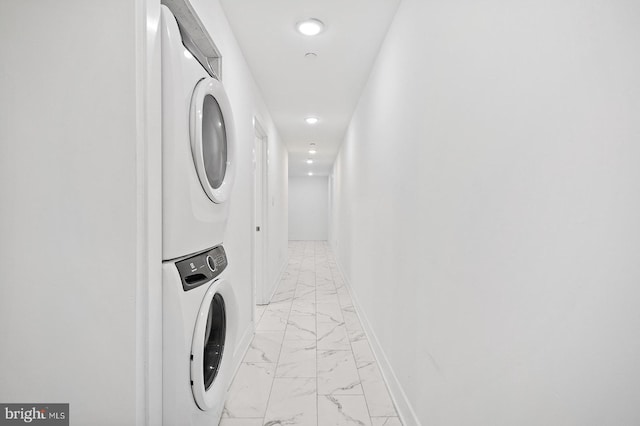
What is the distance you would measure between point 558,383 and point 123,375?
3.99 ft

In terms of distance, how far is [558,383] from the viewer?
708 millimetres

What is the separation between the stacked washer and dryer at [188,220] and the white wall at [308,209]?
9775 mm

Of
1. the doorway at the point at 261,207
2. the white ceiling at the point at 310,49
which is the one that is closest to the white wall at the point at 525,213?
the white ceiling at the point at 310,49

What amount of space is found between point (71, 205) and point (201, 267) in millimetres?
527

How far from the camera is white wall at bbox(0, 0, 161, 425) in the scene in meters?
1.02

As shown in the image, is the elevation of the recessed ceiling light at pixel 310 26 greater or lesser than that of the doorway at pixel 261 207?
greater

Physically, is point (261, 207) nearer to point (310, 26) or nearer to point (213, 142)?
point (310, 26)

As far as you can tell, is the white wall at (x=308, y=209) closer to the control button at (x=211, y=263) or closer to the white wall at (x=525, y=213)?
the white wall at (x=525, y=213)

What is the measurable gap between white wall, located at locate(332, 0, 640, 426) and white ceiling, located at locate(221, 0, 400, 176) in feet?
1.93

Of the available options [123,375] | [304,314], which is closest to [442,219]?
[123,375]

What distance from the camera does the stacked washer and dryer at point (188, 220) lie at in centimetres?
117

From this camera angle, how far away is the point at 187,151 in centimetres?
123

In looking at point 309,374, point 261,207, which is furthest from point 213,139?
point 261,207

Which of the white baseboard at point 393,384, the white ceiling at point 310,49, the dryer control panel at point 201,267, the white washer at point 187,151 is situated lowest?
the white baseboard at point 393,384
